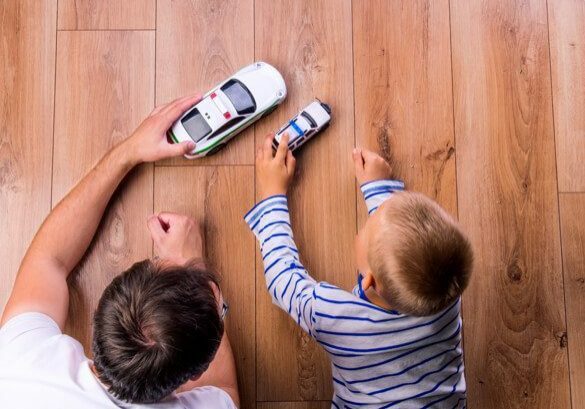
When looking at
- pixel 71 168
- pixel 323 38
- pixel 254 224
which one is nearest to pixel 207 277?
pixel 254 224

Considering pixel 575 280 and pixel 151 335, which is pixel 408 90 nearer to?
pixel 575 280

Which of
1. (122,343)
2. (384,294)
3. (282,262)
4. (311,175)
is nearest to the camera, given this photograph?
(122,343)

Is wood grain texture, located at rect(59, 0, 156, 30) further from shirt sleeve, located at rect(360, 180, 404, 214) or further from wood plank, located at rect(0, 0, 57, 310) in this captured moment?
shirt sleeve, located at rect(360, 180, 404, 214)

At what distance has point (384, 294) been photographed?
0.79 m

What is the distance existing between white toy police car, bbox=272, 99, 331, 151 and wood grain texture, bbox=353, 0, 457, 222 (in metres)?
0.08

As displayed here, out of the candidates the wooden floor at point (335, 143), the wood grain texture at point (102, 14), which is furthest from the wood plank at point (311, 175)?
the wood grain texture at point (102, 14)

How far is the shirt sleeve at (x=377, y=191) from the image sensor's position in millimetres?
1038

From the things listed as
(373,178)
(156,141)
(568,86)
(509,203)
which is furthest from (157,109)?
(568,86)

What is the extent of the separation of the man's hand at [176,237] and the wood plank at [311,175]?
136 mm

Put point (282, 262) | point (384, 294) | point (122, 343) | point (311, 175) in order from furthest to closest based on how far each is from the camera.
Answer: point (311, 175) < point (282, 262) < point (384, 294) < point (122, 343)

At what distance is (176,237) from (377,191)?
394mm

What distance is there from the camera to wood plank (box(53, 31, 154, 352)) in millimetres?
1065

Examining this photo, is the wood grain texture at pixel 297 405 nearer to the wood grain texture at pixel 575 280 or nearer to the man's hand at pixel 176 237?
the man's hand at pixel 176 237

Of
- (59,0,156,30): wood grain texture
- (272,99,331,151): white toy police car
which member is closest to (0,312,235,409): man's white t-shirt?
(272,99,331,151): white toy police car
